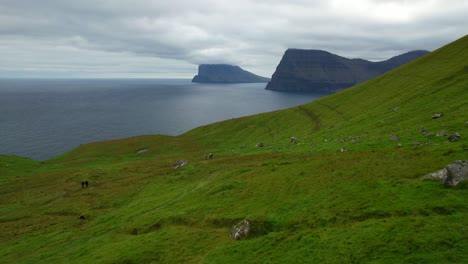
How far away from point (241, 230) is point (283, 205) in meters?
5.57

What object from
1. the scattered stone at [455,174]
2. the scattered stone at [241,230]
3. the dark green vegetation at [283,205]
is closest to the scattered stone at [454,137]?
the dark green vegetation at [283,205]

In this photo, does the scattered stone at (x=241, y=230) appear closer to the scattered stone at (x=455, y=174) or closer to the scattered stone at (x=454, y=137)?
the scattered stone at (x=455, y=174)

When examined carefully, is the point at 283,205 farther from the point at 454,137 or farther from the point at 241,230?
the point at 454,137

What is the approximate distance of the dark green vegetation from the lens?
22.8 m

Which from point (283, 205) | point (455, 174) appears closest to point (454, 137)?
point (455, 174)

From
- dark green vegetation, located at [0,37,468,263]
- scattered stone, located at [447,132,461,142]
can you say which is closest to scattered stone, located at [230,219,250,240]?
dark green vegetation, located at [0,37,468,263]

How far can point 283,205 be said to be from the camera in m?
31.0

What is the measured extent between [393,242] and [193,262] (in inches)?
629

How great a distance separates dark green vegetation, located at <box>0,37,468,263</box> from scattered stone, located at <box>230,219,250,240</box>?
2.16 ft

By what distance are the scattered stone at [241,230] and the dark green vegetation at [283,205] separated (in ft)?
2.16

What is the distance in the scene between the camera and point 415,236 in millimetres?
21156

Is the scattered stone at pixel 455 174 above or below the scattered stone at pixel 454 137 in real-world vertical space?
below

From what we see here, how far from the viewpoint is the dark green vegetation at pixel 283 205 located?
22766mm

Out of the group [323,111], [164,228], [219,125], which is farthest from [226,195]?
[219,125]
